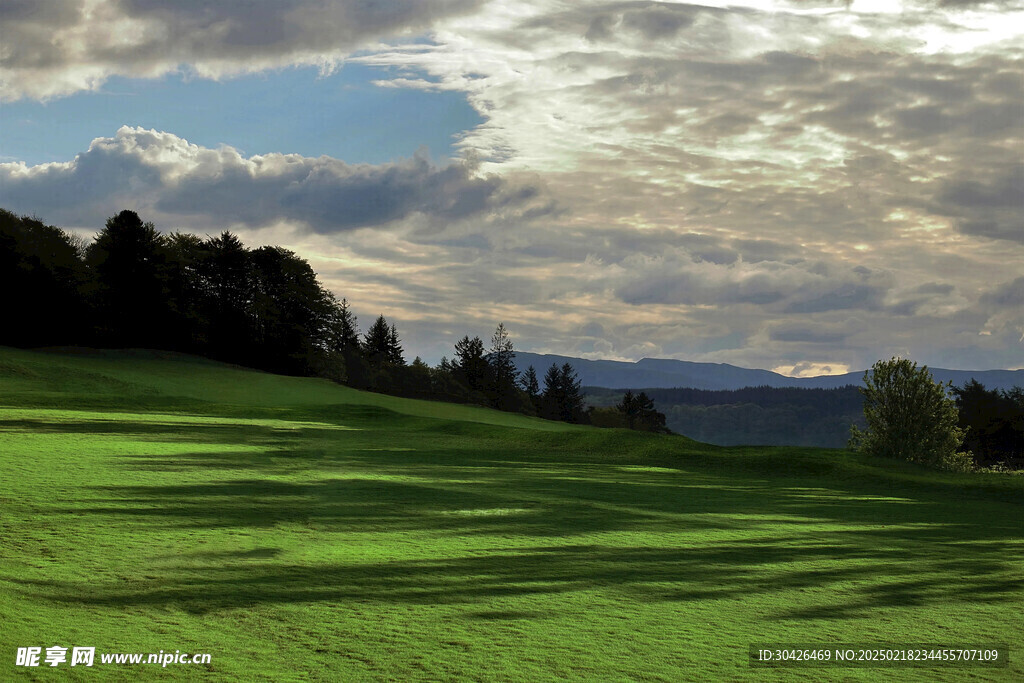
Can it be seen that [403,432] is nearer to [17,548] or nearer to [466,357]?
[17,548]

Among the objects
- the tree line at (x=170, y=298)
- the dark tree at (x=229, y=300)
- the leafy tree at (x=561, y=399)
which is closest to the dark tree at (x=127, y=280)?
the tree line at (x=170, y=298)

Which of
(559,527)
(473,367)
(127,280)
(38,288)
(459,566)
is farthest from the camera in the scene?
(473,367)

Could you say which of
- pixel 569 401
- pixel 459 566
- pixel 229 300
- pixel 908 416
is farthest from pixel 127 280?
pixel 569 401

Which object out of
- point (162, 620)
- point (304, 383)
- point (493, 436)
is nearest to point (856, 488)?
point (493, 436)

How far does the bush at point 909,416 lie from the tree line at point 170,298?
39.3 m

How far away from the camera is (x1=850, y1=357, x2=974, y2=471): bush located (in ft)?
136

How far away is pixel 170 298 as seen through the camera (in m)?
64.7

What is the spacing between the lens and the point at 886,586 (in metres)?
8.73

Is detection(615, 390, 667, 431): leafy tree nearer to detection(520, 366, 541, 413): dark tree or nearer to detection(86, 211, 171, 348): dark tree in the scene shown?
detection(520, 366, 541, 413): dark tree

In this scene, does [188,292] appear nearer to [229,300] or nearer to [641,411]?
[229,300]

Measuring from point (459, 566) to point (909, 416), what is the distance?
128ft

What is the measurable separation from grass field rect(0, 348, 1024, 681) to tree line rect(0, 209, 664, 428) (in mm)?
42513

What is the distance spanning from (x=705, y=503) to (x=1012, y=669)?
29.8ft

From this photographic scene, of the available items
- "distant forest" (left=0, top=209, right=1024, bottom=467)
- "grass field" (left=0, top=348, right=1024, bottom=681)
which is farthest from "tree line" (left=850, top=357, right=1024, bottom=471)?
"distant forest" (left=0, top=209, right=1024, bottom=467)
